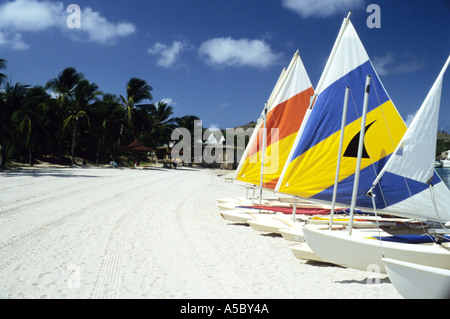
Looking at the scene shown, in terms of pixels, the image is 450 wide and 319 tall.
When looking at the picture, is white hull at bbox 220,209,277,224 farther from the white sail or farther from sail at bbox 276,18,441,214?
the white sail

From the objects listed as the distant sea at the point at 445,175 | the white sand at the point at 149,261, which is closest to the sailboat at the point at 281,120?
the white sand at the point at 149,261

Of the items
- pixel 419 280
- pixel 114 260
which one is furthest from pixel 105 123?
pixel 419 280

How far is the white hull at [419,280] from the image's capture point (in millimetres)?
3537

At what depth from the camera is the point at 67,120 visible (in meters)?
29.3

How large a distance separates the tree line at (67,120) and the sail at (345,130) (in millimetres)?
21174

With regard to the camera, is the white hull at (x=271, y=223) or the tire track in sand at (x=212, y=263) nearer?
the tire track in sand at (x=212, y=263)

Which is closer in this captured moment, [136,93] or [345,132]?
[345,132]

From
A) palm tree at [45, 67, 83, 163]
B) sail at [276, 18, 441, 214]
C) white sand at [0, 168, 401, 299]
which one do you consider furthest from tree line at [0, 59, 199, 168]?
sail at [276, 18, 441, 214]

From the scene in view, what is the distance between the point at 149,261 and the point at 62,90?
3020 cm

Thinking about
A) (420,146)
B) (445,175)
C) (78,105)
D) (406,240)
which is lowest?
(445,175)

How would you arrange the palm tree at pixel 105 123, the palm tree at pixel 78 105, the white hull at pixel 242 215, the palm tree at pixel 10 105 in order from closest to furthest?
the white hull at pixel 242 215 → the palm tree at pixel 10 105 → the palm tree at pixel 78 105 → the palm tree at pixel 105 123

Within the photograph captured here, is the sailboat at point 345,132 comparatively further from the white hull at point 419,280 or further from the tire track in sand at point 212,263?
the white hull at point 419,280

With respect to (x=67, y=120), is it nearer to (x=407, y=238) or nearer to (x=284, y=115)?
(x=284, y=115)

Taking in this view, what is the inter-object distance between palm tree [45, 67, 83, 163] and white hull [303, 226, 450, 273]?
29611 mm
